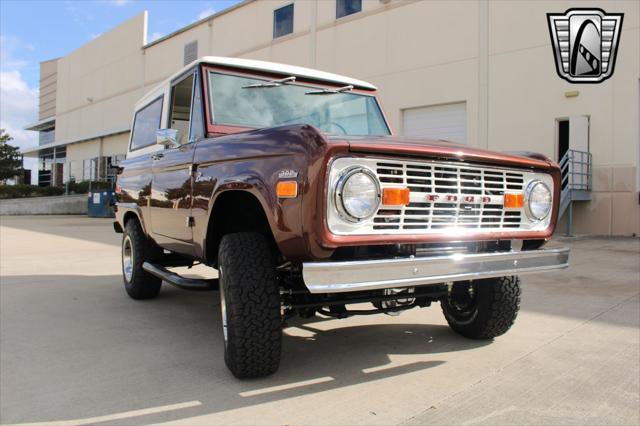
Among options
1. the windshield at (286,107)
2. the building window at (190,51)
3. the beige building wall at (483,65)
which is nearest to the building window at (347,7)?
the beige building wall at (483,65)

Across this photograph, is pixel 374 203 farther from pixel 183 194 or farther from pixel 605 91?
pixel 605 91

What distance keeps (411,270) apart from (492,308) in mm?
1361

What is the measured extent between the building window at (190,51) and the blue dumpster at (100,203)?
8.90m

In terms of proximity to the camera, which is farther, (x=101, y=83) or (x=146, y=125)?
(x=101, y=83)

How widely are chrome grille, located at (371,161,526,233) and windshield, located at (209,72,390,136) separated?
1.36 m

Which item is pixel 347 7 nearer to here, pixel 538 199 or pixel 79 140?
pixel 538 199

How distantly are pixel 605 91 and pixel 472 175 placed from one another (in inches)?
479

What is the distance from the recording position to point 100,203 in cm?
2203

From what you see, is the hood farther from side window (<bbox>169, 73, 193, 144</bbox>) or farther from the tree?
the tree

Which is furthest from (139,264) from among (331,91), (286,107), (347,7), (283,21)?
(283,21)

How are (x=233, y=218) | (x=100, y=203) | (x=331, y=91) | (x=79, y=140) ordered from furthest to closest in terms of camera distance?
(x=79, y=140), (x=100, y=203), (x=331, y=91), (x=233, y=218)

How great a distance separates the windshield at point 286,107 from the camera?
3.75 m

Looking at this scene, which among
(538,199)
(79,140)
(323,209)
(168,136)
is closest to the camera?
(323,209)

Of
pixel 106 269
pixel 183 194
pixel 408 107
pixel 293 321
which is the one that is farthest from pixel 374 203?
pixel 408 107
